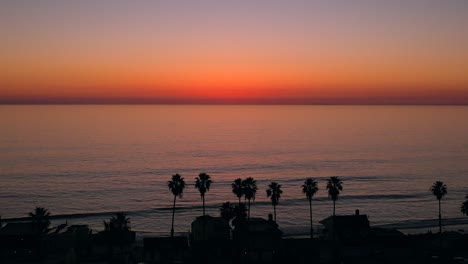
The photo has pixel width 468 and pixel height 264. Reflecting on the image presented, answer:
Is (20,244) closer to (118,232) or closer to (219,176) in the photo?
(118,232)

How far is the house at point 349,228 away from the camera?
173ft

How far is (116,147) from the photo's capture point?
578 ft

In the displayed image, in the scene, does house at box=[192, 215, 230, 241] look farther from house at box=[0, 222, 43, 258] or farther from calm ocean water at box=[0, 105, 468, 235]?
calm ocean water at box=[0, 105, 468, 235]

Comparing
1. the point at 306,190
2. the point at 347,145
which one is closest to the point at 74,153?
the point at 347,145

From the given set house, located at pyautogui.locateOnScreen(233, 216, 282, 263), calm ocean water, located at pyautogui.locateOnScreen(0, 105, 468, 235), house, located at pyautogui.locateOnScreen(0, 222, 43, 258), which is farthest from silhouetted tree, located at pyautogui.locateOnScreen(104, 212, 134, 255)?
calm ocean water, located at pyautogui.locateOnScreen(0, 105, 468, 235)

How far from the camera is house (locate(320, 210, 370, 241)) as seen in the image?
52781 mm

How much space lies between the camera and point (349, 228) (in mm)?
53500

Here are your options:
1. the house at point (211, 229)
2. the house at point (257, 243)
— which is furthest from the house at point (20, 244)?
the house at point (257, 243)

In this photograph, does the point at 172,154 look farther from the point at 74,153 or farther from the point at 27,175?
the point at 27,175

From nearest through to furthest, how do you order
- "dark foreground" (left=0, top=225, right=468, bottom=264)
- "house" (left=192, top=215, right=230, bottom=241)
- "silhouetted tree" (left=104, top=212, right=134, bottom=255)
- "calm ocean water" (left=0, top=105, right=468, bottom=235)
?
→ "dark foreground" (left=0, top=225, right=468, bottom=264) < "silhouetted tree" (left=104, top=212, right=134, bottom=255) < "house" (left=192, top=215, right=230, bottom=241) < "calm ocean water" (left=0, top=105, right=468, bottom=235)

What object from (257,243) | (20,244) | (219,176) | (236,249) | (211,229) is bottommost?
(236,249)

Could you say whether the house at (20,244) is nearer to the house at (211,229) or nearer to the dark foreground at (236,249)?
the dark foreground at (236,249)

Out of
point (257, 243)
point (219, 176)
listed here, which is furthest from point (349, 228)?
→ point (219, 176)

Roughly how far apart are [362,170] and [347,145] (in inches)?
2453
